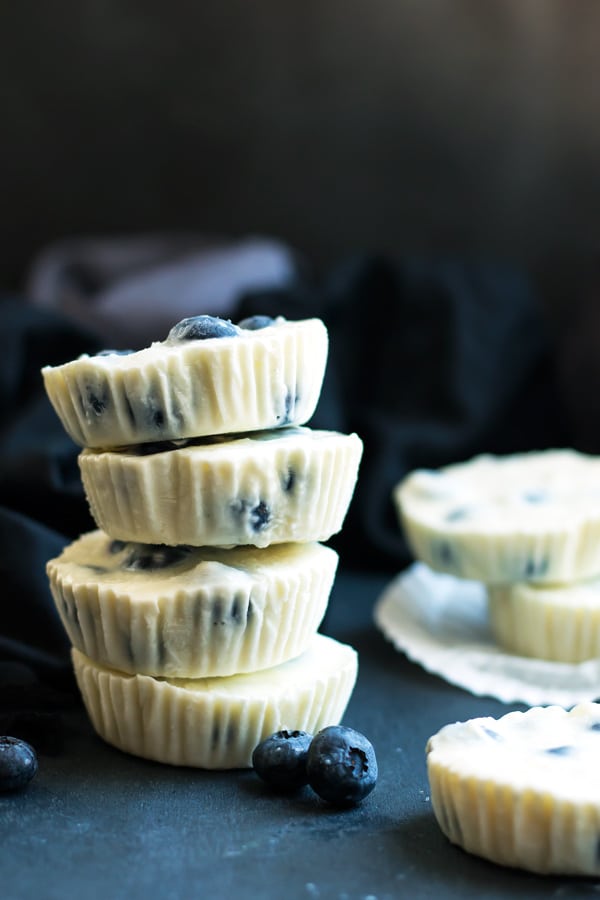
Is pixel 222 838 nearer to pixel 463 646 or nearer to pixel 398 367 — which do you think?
pixel 463 646

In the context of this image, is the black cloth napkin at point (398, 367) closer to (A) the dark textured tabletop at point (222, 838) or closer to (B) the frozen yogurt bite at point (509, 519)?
(B) the frozen yogurt bite at point (509, 519)

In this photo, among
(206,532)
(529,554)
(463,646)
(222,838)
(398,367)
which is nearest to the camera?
(222,838)

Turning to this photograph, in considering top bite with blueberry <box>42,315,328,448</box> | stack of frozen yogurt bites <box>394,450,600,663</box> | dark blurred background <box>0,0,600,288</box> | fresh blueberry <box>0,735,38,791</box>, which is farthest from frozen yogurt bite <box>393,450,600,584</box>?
dark blurred background <box>0,0,600,288</box>

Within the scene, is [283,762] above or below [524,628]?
above

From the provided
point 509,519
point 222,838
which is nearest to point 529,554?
point 509,519

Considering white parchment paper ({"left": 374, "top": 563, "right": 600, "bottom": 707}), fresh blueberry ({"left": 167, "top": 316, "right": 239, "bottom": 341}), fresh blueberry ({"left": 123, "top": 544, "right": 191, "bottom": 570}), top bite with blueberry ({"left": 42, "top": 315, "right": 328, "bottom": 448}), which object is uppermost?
fresh blueberry ({"left": 167, "top": 316, "right": 239, "bottom": 341})

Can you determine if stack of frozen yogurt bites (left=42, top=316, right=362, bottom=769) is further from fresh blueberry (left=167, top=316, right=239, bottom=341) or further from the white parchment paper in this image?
the white parchment paper

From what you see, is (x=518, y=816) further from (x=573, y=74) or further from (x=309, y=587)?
(x=573, y=74)
